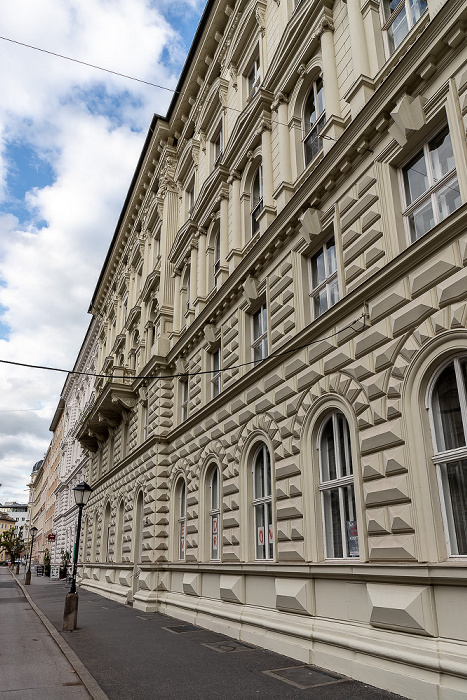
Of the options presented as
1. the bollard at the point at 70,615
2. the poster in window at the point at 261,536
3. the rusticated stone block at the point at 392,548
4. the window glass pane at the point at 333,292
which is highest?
the window glass pane at the point at 333,292

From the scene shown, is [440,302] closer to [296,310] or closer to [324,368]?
[324,368]

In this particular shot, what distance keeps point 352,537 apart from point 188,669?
10.9 feet

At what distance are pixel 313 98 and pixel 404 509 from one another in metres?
9.66

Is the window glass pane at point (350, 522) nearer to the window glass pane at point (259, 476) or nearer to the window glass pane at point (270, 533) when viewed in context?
the window glass pane at point (270, 533)

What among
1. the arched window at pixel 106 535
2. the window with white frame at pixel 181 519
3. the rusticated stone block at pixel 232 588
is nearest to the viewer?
the rusticated stone block at pixel 232 588

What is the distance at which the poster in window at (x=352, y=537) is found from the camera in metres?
8.77

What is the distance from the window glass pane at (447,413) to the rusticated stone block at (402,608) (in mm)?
1857

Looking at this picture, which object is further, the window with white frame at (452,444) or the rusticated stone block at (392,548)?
the rusticated stone block at (392,548)

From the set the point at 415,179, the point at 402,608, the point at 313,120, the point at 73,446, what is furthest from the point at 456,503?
the point at 73,446

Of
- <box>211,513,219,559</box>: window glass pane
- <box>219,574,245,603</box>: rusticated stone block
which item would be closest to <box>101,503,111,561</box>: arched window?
<box>211,513,219,559</box>: window glass pane

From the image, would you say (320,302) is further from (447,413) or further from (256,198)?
(256,198)

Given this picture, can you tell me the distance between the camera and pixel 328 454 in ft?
32.1

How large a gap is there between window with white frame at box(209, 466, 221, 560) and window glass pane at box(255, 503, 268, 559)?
7.50 feet

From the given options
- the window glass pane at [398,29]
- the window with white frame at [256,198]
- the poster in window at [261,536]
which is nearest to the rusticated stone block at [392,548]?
the poster in window at [261,536]
